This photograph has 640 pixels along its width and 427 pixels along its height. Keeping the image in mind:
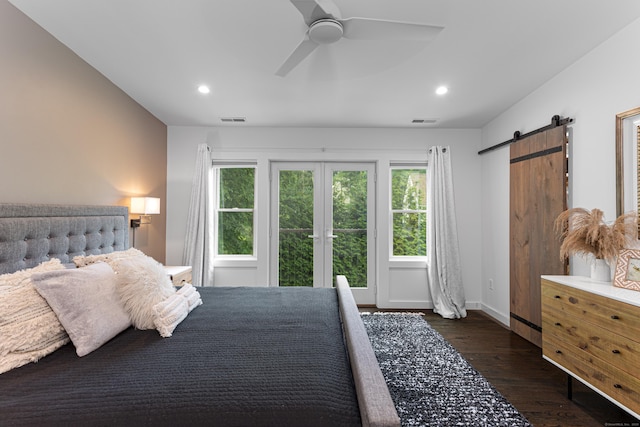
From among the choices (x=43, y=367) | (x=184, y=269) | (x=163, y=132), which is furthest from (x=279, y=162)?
(x=43, y=367)

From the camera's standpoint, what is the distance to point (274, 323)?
170cm

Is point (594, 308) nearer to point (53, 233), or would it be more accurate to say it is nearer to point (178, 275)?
point (178, 275)

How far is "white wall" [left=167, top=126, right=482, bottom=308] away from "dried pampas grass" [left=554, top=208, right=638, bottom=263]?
1894 millimetres

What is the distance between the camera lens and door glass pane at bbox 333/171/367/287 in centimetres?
416

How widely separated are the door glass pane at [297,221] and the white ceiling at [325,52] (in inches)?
39.6

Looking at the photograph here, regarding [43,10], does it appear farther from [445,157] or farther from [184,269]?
[445,157]

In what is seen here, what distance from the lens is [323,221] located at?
4.15 meters

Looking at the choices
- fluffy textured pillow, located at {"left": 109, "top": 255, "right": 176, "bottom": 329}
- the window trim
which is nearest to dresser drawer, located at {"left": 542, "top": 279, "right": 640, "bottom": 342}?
fluffy textured pillow, located at {"left": 109, "top": 255, "right": 176, "bottom": 329}

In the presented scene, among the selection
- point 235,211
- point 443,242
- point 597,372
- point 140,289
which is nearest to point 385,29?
point 140,289

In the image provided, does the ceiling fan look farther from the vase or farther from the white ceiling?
the vase

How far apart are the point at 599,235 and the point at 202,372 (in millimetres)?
2504

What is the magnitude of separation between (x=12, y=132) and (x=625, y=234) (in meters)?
3.95

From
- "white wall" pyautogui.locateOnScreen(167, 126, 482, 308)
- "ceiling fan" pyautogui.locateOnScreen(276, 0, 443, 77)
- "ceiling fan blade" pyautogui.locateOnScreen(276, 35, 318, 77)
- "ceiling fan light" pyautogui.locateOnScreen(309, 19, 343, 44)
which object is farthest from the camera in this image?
"white wall" pyautogui.locateOnScreen(167, 126, 482, 308)

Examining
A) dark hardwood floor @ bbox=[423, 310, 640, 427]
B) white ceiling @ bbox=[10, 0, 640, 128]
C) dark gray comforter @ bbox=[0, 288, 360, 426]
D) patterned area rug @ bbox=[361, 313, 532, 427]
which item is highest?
white ceiling @ bbox=[10, 0, 640, 128]
